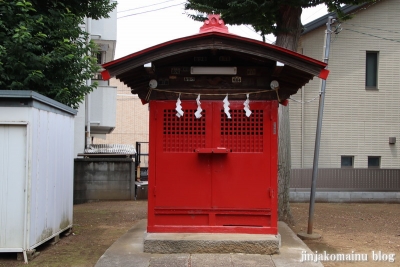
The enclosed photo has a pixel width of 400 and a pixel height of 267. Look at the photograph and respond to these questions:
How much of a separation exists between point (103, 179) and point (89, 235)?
6861mm

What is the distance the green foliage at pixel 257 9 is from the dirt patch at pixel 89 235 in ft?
19.7

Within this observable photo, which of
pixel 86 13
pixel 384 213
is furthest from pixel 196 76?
pixel 384 213

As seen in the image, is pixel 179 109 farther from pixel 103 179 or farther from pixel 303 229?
pixel 103 179

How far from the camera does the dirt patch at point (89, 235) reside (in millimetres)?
7340

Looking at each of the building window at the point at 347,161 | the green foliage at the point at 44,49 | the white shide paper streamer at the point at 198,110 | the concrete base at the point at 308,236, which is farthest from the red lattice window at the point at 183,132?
the building window at the point at 347,161

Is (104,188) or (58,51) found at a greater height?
(58,51)

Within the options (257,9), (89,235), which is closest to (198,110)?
(257,9)

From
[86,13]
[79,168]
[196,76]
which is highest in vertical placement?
[86,13]

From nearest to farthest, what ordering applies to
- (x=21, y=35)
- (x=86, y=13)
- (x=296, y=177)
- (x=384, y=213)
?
(x=21, y=35) → (x=86, y=13) → (x=384, y=213) → (x=296, y=177)

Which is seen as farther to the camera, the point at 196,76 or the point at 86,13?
the point at 86,13

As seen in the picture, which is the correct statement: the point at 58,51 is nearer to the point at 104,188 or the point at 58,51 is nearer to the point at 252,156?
the point at 252,156

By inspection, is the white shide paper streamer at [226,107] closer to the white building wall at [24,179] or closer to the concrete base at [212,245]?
the concrete base at [212,245]

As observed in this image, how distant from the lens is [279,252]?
688cm

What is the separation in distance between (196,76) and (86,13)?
557cm
